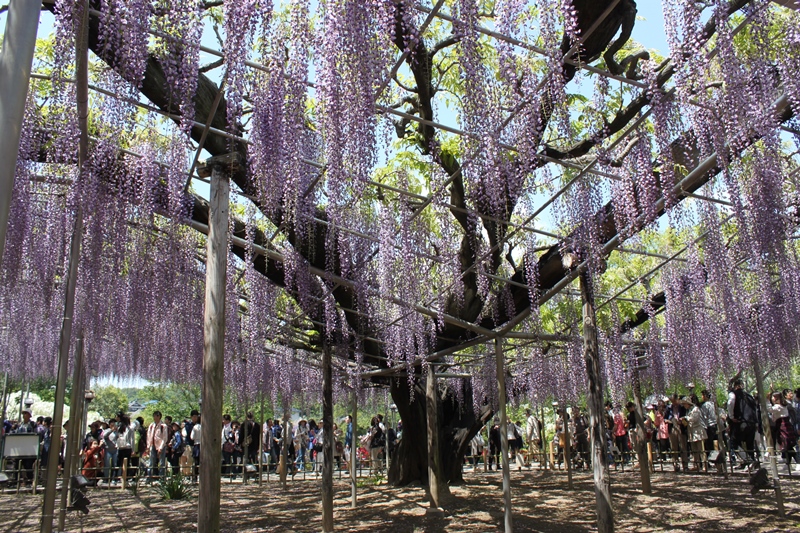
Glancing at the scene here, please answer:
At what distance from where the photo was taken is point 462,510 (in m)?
8.24

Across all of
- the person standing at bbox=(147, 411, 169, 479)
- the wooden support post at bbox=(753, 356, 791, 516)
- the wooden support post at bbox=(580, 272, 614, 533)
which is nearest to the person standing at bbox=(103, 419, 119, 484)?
the person standing at bbox=(147, 411, 169, 479)

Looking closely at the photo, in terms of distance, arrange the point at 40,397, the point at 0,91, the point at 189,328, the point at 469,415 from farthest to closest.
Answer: the point at 40,397 < the point at 469,415 < the point at 189,328 < the point at 0,91

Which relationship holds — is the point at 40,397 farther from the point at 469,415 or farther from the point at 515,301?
the point at 515,301

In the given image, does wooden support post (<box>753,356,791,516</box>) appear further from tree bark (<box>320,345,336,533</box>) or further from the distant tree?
the distant tree

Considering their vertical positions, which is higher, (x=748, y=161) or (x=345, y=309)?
(x=748, y=161)

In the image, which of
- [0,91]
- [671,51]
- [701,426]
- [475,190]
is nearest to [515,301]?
[475,190]

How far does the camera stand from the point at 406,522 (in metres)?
7.44

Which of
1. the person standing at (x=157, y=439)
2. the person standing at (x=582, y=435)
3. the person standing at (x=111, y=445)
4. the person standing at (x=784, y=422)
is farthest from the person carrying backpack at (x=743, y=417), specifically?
the person standing at (x=111, y=445)

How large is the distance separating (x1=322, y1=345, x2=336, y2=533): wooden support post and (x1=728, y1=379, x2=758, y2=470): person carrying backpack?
6714mm

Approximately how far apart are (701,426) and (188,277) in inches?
392

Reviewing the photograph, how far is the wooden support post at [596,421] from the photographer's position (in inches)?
214

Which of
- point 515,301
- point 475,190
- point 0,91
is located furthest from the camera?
point 515,301

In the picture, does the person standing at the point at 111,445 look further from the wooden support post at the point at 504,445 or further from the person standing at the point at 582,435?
the person standing at the point at 582,435

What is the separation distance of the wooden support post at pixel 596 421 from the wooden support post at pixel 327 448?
2868 millimetres
